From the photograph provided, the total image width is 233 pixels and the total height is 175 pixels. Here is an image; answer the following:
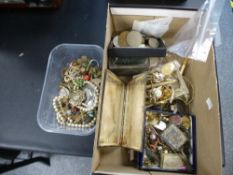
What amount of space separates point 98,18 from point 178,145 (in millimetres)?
518

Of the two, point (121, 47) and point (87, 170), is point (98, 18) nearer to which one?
point (121, 47)

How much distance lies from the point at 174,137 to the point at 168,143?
1.1 inches

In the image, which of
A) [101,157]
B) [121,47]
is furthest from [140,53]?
[101,157]

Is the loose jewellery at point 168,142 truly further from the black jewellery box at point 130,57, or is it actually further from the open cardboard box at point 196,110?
the black jewellery box at point 130,57

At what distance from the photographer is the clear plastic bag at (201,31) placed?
721 millimetres

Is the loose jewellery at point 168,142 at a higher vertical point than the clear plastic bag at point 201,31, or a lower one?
lower

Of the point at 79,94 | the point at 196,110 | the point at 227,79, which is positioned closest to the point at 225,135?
the point at 227,79

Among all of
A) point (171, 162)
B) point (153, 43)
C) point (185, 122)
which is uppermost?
point (153, 43)

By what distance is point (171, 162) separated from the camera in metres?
0.80

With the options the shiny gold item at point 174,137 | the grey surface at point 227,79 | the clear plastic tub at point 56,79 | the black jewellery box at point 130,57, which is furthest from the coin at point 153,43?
the grey surface at point 227,79

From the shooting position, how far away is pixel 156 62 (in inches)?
34.2

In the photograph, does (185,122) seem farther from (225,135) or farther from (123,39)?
(225,135)

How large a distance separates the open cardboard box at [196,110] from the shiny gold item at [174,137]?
50 millimetres

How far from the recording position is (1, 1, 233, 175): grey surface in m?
1.24
